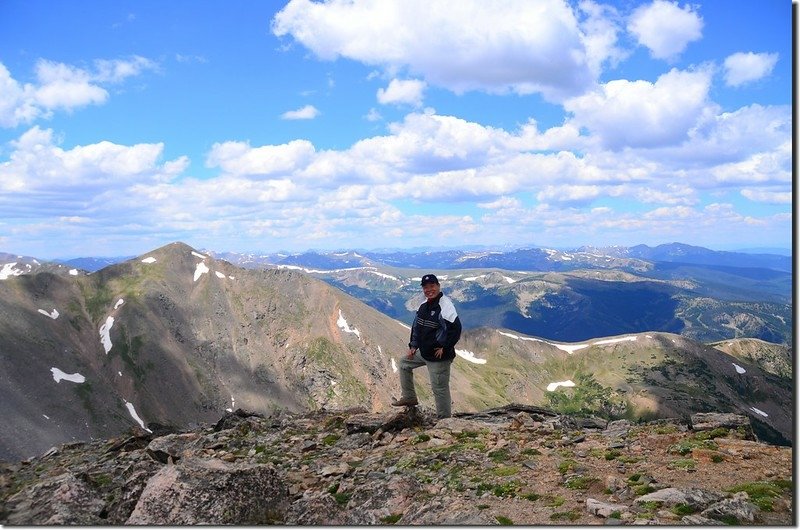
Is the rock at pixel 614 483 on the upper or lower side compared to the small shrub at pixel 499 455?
upper

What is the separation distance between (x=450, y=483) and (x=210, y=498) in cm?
592

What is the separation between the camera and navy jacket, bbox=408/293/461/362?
18.7 metres

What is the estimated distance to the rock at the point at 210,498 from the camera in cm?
1154

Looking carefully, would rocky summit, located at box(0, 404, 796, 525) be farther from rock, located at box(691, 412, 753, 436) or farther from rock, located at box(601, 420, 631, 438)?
rock, located at box(601, 420, 631, 438)

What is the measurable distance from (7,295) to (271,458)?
22568cm

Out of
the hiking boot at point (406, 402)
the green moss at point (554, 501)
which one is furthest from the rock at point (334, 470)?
the green moss at point (554, 501)

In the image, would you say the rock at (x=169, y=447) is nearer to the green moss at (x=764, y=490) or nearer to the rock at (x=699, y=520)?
the rock at (x=699, y=520)

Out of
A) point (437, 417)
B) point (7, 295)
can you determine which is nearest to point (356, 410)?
point (437, 417)

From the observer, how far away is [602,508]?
32.4 ft

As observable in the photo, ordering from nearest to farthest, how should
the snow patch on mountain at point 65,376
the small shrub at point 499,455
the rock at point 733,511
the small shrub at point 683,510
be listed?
the rock at point 733,511 → the small shrub at point 683,510 → the small shrub at point 499,455 → the snow patch on mountain at point 65,376

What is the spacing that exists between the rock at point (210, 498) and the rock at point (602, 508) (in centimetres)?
716

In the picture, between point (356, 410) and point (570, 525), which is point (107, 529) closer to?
point (570, 525)

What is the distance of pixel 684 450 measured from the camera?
14.1 meters

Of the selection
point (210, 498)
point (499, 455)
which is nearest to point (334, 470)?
point (210, 498)
